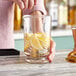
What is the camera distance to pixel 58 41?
9.48 feet

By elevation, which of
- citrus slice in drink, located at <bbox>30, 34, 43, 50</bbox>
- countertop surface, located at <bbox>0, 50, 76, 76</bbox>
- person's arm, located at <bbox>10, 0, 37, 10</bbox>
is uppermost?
person's arm, located at <bbox>10, 0, 37, 10</bbox>

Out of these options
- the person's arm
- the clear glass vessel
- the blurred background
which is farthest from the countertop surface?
the blurred background

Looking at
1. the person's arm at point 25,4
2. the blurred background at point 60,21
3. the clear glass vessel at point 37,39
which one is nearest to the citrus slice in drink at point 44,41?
the clear glass vessel at point 37,39

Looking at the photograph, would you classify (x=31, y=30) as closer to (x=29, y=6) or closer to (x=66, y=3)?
(x=29, y=6)

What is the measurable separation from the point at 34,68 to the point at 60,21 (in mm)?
2110

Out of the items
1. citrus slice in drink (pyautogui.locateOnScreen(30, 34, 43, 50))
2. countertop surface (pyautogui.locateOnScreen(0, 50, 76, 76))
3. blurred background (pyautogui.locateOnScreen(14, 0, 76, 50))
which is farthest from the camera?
blurred background (pyautogui.locateOnScreen(14, 0, 76, 50))

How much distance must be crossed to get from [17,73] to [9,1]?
0.88 metres

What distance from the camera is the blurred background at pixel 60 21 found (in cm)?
282

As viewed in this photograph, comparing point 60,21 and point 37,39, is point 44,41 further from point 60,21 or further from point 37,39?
point 60,21

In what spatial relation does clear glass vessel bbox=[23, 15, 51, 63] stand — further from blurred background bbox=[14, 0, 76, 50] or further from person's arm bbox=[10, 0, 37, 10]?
blurred background bbox=[14, 0, 76, 50]

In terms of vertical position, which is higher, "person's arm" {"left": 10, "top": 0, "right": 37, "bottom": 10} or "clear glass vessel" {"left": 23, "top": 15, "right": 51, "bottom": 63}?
"person's arm" {"left": 10, "top": 0, "right": 37, "bottom": 10}

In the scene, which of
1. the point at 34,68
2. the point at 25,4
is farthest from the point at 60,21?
the point at 34,68

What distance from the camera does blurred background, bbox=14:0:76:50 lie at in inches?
111

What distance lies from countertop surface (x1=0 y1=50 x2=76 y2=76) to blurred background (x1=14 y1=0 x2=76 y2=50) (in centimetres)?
156
